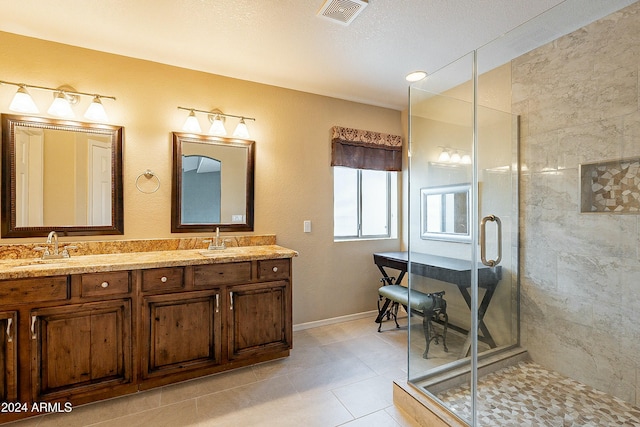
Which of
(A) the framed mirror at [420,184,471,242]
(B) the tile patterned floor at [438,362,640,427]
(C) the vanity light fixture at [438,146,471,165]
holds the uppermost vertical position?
(C) the vanity light fixture at [438,146,471,165]

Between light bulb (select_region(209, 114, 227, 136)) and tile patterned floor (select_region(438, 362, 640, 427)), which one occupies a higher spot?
light bulb (select_region(209, 114, 227, 136))

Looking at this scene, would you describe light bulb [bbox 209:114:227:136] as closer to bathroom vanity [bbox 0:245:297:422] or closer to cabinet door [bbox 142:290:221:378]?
bathroom vanity [bbox 0:245:297:422]

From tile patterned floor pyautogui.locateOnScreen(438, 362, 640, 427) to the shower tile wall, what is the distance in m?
0.10

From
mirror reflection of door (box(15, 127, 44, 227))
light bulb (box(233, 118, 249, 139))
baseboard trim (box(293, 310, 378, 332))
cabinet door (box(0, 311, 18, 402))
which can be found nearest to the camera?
cabinet door (box(0, 311, 18, 402))

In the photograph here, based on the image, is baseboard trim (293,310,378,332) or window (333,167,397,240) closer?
baseboard trim (293,310,378,332)

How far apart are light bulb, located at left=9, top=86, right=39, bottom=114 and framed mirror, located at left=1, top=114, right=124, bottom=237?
84mm

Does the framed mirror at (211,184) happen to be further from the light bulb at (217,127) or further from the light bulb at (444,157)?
the light bulb at (444,157)

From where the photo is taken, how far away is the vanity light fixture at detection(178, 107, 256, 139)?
258 centimetres

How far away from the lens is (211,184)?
8.98 feet

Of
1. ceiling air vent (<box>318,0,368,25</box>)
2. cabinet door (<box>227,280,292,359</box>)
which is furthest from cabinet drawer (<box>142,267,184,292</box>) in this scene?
ceiling air vent (<box>318,0,368,25</box>)

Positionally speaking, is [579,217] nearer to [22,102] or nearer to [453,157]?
[453,157]

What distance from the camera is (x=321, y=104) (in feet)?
10.6

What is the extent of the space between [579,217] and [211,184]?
2890 millimetres

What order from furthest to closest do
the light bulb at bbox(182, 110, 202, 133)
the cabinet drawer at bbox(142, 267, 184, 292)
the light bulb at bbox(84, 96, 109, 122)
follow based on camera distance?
1. the light bulb at bbox(182, 110, 202, 133)
2. the light bulb at bbox(84, 96, 109, 122)
3. the cabinet drawer at bbox(142, 267, 184, 292)
